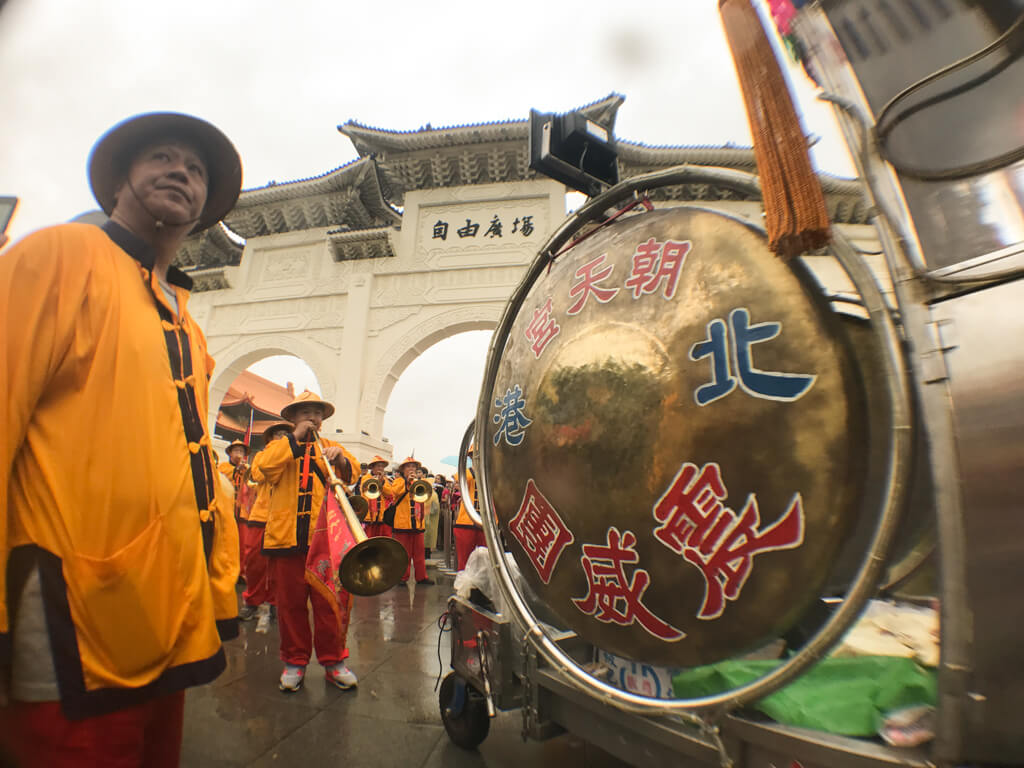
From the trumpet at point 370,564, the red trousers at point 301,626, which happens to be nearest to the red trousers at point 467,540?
the red trousers at point 301,626

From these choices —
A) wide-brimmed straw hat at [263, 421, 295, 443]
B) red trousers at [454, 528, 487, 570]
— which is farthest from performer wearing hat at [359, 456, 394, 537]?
wide-brimmed straw hat at [263, 421, 295, 443]

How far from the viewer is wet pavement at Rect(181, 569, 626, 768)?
2.01 meters

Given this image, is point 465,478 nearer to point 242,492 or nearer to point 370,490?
point 370,490

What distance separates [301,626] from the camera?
2.92m

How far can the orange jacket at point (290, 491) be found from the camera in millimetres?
3061

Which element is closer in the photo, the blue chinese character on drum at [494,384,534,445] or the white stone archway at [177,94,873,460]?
the blue chinese character on drum at [494,384,534,445]

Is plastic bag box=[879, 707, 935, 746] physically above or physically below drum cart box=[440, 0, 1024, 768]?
below

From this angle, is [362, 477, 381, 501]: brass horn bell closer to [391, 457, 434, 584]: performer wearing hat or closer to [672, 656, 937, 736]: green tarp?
[391, 457, 434, 584]: performer wearing hat

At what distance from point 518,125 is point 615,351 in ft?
39.7

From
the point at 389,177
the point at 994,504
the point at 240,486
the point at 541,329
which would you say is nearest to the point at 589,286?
the point at 541,329

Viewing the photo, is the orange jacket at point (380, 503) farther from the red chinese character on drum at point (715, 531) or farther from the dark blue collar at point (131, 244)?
the red chinese character on drum at point (715, 531)

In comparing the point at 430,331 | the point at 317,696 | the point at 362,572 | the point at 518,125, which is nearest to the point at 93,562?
the point at 362,572

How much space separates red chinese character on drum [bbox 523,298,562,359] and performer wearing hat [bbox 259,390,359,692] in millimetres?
2237

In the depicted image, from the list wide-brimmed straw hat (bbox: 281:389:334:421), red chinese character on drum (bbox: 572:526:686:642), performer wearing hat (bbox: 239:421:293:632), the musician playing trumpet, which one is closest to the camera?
red chinese character on drum (bbox: 572:526:686:642)
